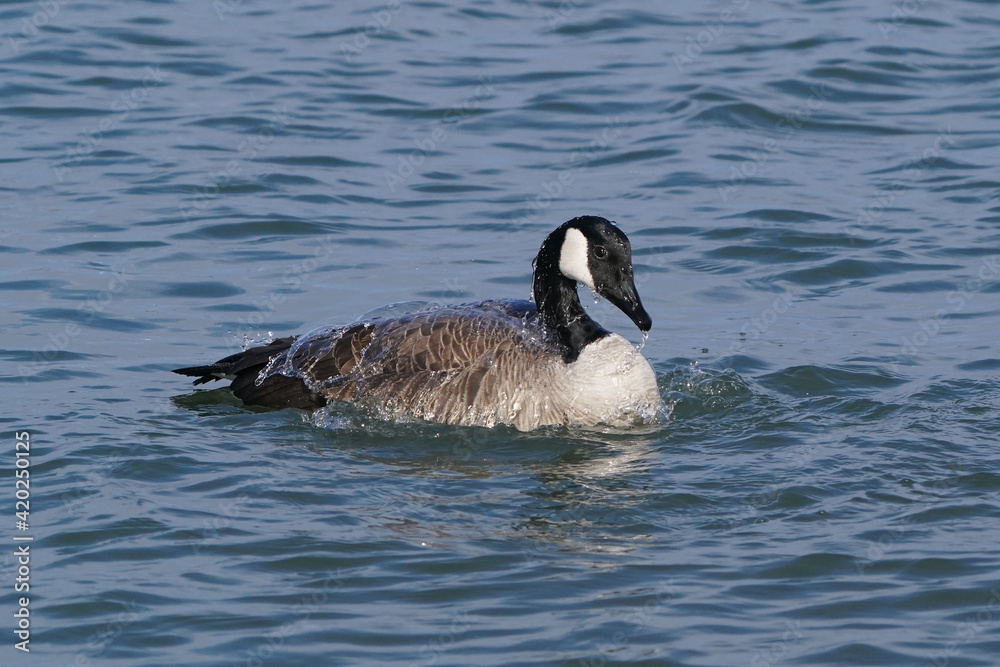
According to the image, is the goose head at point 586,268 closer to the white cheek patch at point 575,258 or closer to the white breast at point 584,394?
the white cheek patch at point 575,258

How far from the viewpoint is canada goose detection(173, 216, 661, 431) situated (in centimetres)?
991

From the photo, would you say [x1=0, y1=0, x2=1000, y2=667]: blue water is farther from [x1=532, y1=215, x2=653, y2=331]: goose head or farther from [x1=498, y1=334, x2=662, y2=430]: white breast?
[x1=532, y1=215, x2=653, y2=331]: goose head

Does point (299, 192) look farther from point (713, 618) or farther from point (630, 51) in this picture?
point (713, 618)

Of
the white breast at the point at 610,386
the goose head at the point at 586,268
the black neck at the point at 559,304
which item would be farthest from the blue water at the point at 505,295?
the goose head at the point at 586,268

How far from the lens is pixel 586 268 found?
1003 cm

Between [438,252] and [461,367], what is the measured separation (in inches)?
158

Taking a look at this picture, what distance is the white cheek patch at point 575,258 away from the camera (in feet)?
32.9

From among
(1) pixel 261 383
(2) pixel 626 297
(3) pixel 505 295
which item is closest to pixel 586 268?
(2) pixel 626 297

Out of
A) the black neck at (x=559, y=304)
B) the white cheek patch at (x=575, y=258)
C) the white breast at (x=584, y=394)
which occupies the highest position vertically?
the white cheek patch at (x=575, y=258)

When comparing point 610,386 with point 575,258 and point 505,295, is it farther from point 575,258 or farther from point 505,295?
point 505,295

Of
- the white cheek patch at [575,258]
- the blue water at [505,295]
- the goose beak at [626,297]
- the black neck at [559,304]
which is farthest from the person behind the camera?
the black neck at [559,304]

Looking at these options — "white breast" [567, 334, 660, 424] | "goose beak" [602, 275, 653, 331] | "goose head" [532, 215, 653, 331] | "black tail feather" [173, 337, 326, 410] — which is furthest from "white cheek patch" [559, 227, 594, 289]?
"black tail feather" [173, 337, 326, 410]

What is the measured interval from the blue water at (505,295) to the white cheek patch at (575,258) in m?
1.16

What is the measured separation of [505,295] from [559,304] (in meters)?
2.45
